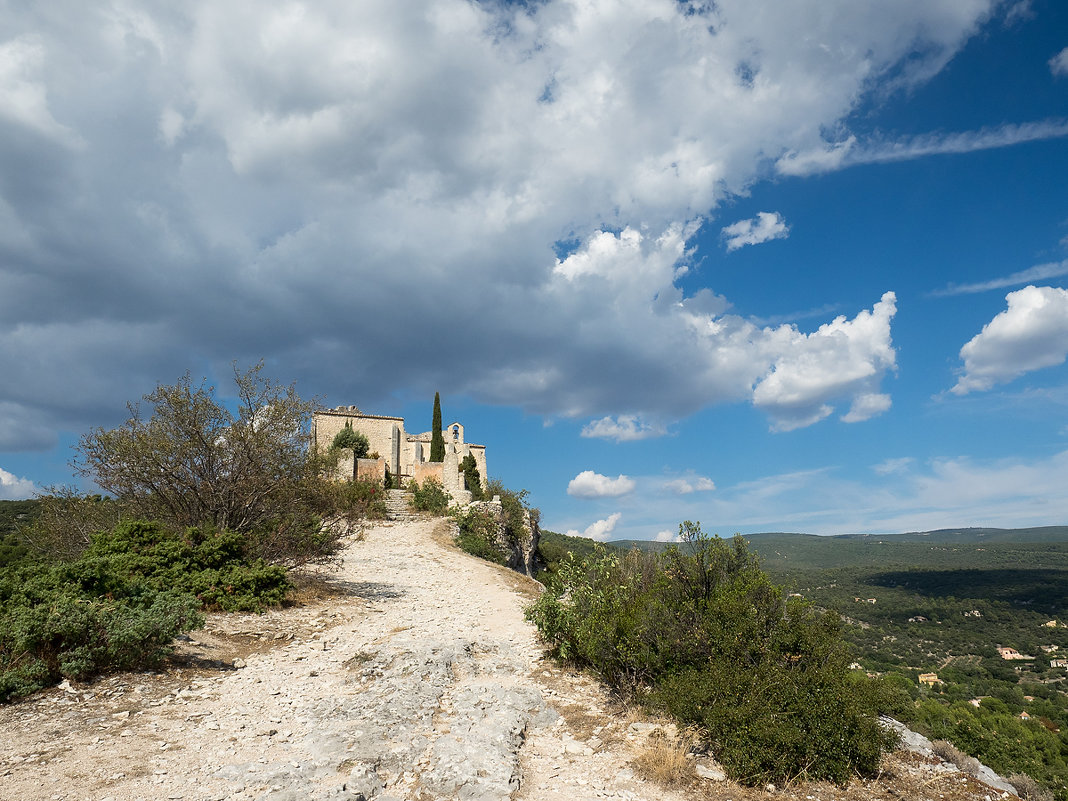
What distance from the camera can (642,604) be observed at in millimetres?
8531

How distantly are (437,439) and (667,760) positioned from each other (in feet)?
152

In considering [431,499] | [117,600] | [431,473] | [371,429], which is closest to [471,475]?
[431,473]

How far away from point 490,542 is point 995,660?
42.6m

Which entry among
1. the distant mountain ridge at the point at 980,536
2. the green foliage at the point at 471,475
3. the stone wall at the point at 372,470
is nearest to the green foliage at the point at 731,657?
the stone wall at the point at 372,470

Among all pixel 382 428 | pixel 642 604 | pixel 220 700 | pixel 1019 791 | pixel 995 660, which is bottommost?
pixel 995 660

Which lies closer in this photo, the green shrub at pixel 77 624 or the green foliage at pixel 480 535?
the green shrub at pixel 77 624

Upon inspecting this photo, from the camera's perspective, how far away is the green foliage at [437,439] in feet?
162

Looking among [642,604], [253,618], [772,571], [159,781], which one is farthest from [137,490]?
[772,571]

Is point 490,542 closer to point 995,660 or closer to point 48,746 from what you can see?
point 48,746

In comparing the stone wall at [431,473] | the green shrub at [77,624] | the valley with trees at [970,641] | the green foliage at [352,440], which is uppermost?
the green foliage at [352,440]

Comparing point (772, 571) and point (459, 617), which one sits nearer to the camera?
point (772, 571)

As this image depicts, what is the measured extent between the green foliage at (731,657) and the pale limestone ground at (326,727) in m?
0.77

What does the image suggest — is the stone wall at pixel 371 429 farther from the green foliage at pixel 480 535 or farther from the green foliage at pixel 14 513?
the green foliage at pixel 480 535

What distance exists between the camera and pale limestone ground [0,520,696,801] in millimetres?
4941
